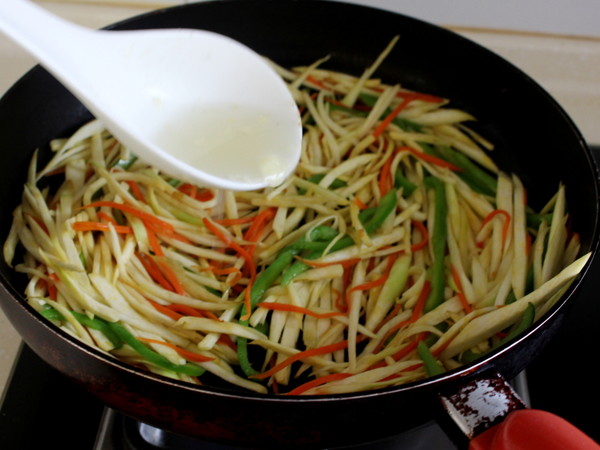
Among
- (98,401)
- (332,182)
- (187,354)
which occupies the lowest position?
(98,401)

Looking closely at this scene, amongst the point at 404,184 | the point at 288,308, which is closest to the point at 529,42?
the point at 404,184

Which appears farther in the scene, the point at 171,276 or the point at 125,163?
the point at 125,163

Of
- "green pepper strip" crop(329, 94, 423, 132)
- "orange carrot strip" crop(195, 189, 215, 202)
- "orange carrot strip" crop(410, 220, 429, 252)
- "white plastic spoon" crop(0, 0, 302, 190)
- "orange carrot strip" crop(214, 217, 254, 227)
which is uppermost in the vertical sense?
"white plastic spoon" crop(0, 0, 302, 190)

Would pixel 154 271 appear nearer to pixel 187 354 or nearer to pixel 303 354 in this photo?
pixel 187 354

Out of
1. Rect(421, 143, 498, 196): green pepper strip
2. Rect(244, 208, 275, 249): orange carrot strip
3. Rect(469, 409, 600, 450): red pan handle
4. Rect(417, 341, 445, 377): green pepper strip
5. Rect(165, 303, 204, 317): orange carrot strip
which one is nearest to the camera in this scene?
Rect(469, 409, 600, 450): red pan handle

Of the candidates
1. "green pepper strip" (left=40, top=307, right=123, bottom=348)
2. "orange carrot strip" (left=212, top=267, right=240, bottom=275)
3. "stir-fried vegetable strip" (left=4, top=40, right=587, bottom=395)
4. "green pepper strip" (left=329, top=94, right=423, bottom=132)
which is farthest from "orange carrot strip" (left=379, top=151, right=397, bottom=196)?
"green pepper strip" (left=40, top=307, right=123, bottom=348)

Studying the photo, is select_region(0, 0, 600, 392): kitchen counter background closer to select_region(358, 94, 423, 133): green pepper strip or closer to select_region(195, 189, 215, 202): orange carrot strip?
select_region(358, 94, 423, 133): green pepper strip
